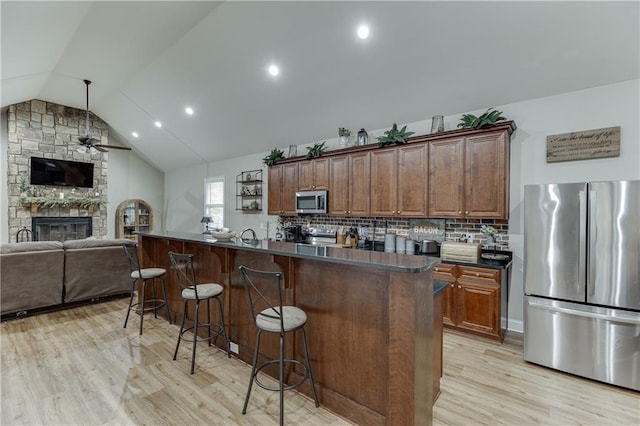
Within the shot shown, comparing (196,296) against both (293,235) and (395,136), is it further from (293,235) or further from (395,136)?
(395,136)

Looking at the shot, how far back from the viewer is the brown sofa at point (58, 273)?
3.72m

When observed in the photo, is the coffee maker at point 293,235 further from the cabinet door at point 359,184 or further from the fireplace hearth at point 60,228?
the fireplace hearth at point 60,228

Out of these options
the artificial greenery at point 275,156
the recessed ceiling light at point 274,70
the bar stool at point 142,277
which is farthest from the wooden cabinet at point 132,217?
the recessed ceiling light at point 274,70

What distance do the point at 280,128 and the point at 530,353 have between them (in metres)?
4.85

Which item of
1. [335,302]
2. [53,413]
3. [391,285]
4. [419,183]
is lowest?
[53,413]

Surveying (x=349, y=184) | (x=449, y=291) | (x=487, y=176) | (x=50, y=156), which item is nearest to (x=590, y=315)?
(x=449, y=291)

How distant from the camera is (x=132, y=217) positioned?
8898 millimetres

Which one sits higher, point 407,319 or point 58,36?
point 58,36

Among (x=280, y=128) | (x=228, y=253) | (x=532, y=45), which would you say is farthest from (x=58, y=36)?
(x=532, y=45)

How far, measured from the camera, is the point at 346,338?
2074 millimetres

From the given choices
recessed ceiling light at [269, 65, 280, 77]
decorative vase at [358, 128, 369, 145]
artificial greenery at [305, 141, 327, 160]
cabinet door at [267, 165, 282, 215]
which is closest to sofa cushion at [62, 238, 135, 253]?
cabinet door at [267, 165, 282, 215]

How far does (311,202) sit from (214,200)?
155 inches

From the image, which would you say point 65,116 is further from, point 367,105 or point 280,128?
point 367,105

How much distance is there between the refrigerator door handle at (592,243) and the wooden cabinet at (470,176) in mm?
799
